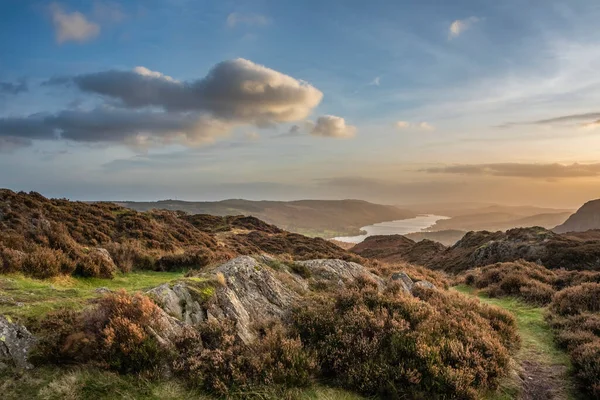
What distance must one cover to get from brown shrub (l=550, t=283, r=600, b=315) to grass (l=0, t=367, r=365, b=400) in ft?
39.4

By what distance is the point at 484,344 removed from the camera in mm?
8109

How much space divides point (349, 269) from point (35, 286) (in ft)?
36.4

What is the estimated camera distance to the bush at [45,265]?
11133 millimetres

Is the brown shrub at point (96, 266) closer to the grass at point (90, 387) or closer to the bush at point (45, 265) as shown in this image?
the bush at point (45, 265)

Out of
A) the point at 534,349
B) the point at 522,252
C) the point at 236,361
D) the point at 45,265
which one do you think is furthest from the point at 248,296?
the point at 522,252

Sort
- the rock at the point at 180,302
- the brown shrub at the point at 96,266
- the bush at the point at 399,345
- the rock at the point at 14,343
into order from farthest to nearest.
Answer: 1. the brown shrub at the point at 96,266
2. the rock at the point at 180,302
3. the bush at the point at 399,345
4. the rock at the point at 14,343

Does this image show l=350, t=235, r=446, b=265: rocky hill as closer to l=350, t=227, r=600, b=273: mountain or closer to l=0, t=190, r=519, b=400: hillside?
l=350, t=227, r=600, b=273: mountain

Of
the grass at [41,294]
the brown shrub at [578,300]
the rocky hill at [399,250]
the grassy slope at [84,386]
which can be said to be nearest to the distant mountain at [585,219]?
the rocky hill at [399,250]

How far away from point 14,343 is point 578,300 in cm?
1738

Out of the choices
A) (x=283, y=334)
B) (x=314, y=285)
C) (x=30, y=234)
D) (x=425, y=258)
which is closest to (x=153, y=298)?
(x=283, y=334)

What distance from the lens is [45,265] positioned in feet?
37.6

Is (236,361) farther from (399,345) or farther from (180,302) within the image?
(399,345)

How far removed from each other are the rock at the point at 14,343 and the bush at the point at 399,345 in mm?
5301

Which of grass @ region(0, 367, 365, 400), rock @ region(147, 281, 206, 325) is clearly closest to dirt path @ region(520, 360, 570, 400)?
grass @ region(0, 367, 365, 400)
